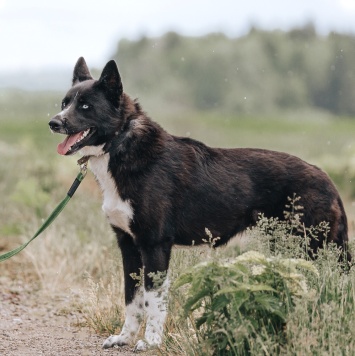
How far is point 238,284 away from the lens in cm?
414

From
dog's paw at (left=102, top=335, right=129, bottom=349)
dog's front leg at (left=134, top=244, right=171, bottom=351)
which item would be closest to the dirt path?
dog's paw at (left=102, top=335, right=129, bottom=349)

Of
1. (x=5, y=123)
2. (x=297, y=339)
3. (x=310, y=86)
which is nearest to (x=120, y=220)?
(x=297, y=339)

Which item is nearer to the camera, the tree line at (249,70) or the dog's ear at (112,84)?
the dog's ear at (112,84)

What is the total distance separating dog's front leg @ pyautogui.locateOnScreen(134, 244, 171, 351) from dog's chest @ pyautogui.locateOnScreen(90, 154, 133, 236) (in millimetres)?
230

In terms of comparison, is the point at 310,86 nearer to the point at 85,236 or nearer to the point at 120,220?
the point at 85,236

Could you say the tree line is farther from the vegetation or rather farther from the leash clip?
the leash clip

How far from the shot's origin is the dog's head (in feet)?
Result: 17.4

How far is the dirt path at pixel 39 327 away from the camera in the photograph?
220 inches

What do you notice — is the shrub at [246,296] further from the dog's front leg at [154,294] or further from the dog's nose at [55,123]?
the dog's nose at [55,123]

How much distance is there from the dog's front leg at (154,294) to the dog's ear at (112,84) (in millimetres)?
1059

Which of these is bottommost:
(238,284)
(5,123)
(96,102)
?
(5,123)

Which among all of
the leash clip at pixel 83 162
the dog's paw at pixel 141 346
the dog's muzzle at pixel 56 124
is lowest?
the dog's paw at pixel 141 346

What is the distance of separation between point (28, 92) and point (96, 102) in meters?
32.4

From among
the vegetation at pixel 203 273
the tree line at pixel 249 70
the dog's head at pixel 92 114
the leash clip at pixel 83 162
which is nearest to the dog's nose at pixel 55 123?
the dog's head at pixel 92 114
